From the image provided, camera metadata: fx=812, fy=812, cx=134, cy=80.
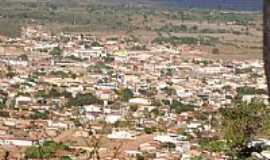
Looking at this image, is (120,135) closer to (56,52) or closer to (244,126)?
(244,126)

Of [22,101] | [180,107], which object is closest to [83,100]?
[22,101]

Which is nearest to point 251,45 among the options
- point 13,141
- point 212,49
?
point 212,49

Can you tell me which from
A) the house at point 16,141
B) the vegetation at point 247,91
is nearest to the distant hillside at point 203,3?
the vegetation at point 247,91

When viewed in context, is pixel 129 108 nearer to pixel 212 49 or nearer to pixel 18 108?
pixel 18 108

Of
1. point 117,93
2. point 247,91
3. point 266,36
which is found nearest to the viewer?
point 266,36

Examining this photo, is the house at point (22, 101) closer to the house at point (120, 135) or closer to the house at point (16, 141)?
the house at point (120, 135)
